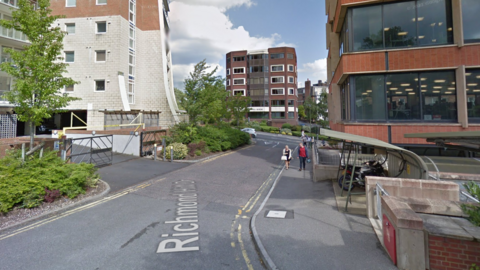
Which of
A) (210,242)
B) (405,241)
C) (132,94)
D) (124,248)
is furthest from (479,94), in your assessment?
(132,94)

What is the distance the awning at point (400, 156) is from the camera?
23.4 ft

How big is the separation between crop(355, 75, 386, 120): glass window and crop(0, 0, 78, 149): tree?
13801 mm

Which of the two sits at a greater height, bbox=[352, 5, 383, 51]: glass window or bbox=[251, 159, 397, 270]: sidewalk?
bbox=[352, 5, 383, 51]: glass window

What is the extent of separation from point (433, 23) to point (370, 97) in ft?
14.3

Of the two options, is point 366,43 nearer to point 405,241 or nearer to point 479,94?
point 479,94

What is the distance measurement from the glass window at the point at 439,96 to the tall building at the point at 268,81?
53354mm

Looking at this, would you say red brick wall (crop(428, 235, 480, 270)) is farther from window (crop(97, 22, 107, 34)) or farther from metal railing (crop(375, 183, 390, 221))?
window (crop(97, 22, 107, 34))

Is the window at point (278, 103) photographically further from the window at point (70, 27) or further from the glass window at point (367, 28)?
the glass window at point (367, 28)

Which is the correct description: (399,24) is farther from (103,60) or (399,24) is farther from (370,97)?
(103,60)

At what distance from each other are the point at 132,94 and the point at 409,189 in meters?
27.4

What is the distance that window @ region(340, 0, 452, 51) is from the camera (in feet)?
37.8

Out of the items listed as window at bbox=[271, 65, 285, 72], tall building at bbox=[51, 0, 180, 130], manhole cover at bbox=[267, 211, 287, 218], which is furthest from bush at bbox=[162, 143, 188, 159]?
window at bbox=[271, 65, 285, 72]

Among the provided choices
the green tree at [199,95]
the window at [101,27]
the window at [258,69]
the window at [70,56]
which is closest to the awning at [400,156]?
the green tree at [199,95]

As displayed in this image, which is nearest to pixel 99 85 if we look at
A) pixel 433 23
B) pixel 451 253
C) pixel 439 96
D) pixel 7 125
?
pixel 7 125
